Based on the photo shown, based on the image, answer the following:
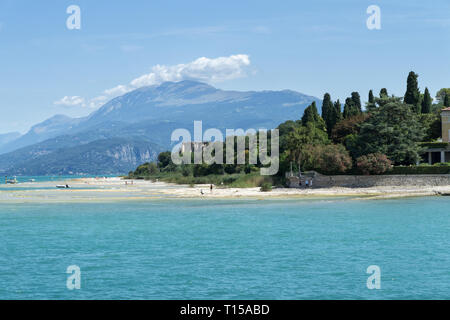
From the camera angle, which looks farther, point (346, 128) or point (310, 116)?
point (310, 116)

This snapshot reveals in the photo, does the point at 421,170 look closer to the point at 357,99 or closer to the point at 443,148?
the point at 443,148

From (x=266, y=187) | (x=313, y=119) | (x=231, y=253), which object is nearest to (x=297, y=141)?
(x=266, y=187)

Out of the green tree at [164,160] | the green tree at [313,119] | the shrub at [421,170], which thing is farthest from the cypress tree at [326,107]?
the green tree at [164,160]

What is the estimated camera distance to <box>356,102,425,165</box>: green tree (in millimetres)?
60250

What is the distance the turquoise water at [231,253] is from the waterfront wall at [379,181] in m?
13.1

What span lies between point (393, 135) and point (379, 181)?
19.1ft

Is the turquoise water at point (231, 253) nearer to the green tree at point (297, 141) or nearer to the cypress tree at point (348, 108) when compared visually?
the green tree at point (297, 141)

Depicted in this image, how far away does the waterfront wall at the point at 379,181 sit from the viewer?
5734cm

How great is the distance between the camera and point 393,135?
2402 inches

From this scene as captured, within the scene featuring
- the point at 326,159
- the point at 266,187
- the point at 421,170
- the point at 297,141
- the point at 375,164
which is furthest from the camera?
the point at 297,141

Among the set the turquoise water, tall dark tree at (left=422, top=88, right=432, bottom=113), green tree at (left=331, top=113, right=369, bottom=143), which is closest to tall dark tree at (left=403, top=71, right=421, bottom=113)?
tall dark tree at (left=422, top=88, right=432, bottom=113)

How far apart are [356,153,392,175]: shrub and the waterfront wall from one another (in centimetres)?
86
